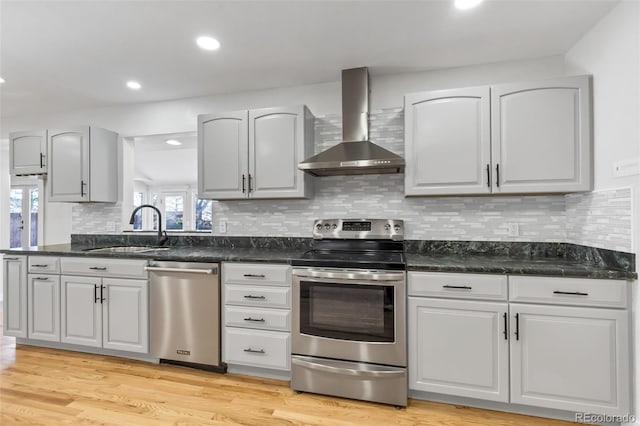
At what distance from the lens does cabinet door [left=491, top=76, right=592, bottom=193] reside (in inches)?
81.9

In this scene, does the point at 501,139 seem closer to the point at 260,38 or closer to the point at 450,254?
the point at 450,254

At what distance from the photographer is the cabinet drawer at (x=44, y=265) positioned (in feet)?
9.11

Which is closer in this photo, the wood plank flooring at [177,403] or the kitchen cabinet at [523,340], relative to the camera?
the kitchen cabinet at [523,340]

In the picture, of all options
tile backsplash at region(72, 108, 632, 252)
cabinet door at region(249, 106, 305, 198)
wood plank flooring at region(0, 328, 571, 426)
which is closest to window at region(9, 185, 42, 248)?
wood plank flooring at region(0, 328, 571, 426)

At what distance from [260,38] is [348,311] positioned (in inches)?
76.2

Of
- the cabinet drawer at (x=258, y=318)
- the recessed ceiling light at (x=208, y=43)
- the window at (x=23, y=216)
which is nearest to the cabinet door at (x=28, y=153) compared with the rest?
the window at (x=23, y=216)

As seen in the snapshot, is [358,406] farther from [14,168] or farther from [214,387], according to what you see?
[14,168]

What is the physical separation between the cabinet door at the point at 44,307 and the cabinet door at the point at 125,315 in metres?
0.51

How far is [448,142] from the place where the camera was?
7.60ft

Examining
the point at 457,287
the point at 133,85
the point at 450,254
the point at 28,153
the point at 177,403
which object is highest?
the point at 133,85

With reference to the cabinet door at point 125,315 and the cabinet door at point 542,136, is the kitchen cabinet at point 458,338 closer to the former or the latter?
the cabinet door at point 542,136

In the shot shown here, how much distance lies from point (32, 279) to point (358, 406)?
2.97 meters

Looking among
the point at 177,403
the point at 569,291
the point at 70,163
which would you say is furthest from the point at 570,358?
the point at 70,163

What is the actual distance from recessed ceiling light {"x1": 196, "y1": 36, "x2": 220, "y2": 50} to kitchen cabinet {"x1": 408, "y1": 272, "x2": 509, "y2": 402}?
6.76 ft
